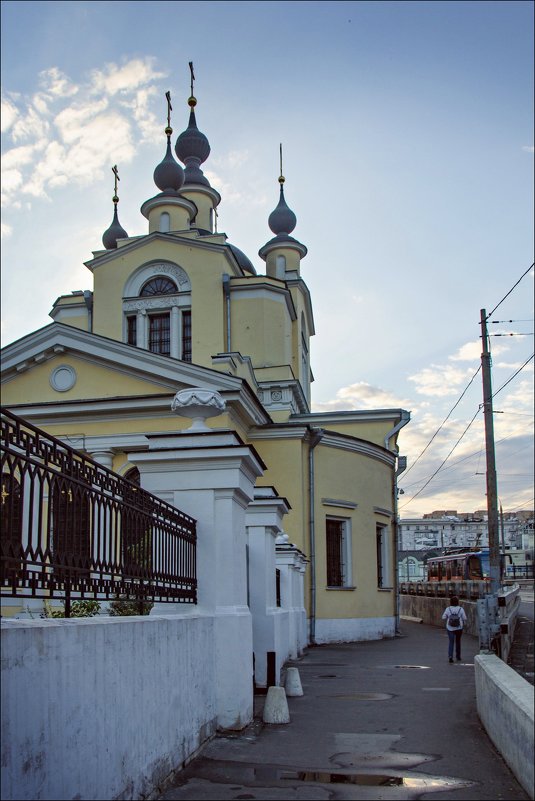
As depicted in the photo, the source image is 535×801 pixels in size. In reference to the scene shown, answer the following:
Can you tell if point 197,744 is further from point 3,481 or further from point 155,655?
point 3,481

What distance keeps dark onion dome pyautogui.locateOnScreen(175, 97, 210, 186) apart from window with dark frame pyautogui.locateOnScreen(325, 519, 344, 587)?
15.4 meters

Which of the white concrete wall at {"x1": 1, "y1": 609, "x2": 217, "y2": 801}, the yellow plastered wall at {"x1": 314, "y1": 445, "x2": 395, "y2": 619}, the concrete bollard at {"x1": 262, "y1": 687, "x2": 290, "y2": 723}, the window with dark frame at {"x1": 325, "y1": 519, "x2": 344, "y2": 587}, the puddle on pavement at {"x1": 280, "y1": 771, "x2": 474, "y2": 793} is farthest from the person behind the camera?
the window with dark frame at {"x1": 325, "y1": 519, "x2": 344, "y2": 587}

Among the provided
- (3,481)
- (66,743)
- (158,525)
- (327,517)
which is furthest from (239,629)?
(327,517)

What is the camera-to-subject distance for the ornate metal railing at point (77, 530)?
4668mm

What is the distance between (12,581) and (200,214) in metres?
30.6

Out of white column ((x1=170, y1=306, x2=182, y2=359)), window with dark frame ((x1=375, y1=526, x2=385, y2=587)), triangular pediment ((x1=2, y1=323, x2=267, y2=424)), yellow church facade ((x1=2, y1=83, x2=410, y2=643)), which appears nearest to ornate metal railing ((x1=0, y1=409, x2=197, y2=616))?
yellow church facade ((x1=2, y1=83, x2=410, y2=643))

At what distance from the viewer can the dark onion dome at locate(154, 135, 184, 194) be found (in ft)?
102

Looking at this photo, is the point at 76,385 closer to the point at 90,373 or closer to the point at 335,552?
the point at 90,373

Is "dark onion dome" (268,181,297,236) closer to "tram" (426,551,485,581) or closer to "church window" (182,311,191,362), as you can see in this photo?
"church window" (182,311,191,362)

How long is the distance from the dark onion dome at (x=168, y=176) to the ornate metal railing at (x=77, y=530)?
24.6 m

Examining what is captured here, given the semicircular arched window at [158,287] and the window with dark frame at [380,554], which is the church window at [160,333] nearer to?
the semicircular arched window at [158,287]

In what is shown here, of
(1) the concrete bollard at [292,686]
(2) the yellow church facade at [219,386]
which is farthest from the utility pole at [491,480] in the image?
(1) the concrete bollard at [292,686]

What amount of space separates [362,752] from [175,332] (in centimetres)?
2060

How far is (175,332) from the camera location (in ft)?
90.6
